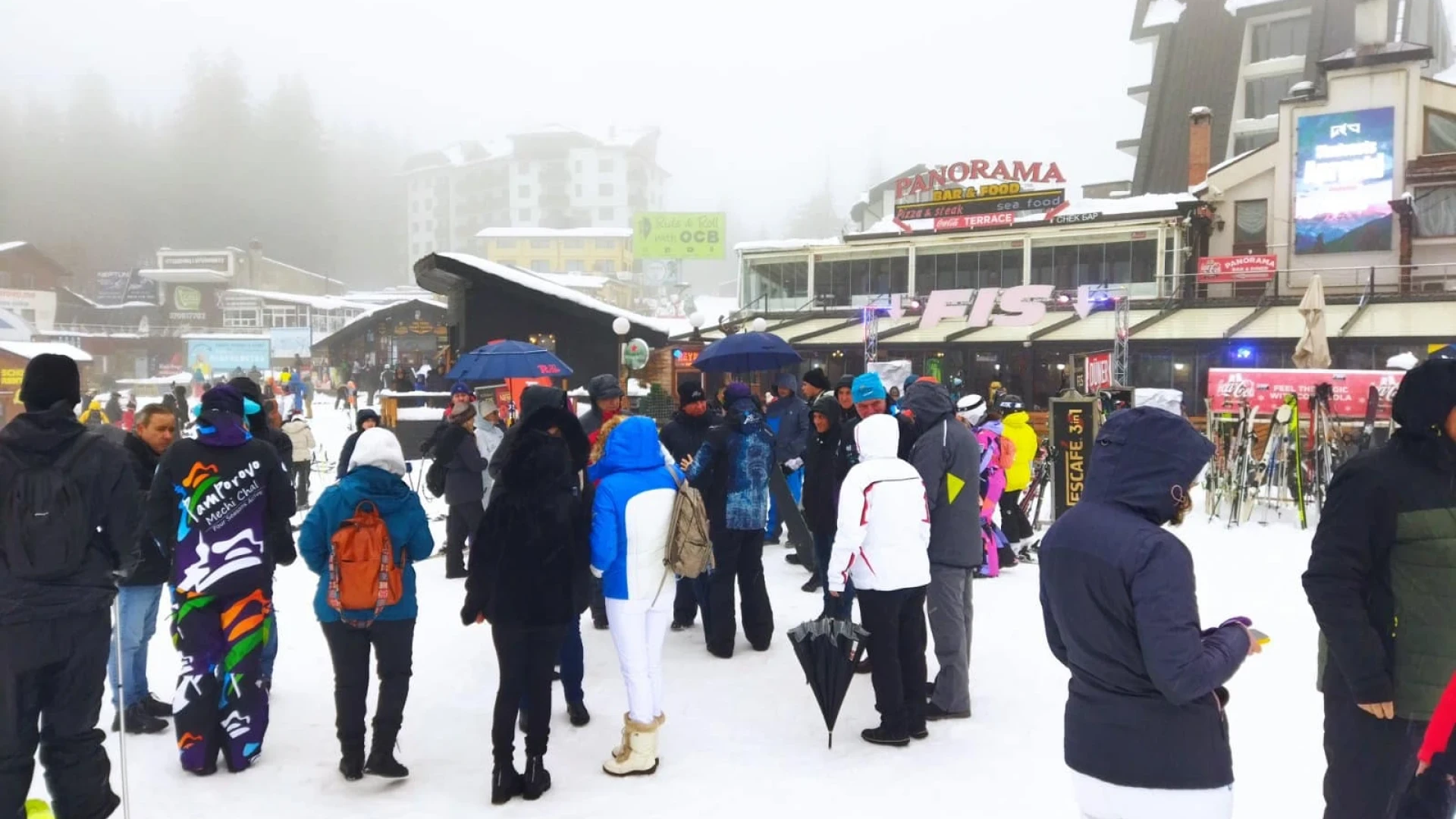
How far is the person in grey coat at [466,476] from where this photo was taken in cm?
750

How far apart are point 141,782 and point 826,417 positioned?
14.9 ft

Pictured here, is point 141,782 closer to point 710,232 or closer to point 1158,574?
point 1158,574

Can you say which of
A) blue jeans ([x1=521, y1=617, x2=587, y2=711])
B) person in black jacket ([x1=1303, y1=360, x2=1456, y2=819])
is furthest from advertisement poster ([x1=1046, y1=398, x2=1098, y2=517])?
person in black jacket ([x1=1303, y1=360, x2=1456, y2=819])

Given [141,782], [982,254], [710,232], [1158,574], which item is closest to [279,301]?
[710,232]

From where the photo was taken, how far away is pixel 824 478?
6414 mm

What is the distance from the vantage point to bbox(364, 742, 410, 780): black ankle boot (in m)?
4.02

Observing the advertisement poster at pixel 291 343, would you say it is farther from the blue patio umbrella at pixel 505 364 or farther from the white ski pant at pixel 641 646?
the white ski pant at pixel 641 646

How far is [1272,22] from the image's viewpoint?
102 ft

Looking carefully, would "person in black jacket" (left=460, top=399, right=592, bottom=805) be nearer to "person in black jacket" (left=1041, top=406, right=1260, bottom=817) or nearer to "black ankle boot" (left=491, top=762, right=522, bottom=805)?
"black ankle boot" (left=491, top=762, right=522, bottom=805)

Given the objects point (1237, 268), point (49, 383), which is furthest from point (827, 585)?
point (1237, 268)

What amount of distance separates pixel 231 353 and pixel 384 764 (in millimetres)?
33142

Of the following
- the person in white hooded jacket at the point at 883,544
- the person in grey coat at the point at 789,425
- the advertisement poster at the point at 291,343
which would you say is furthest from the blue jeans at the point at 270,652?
the advertisement poster at the point at 291,343

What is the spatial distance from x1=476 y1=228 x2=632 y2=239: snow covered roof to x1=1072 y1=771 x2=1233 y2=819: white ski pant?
68846 mm

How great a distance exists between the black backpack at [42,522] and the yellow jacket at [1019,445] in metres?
7.40
